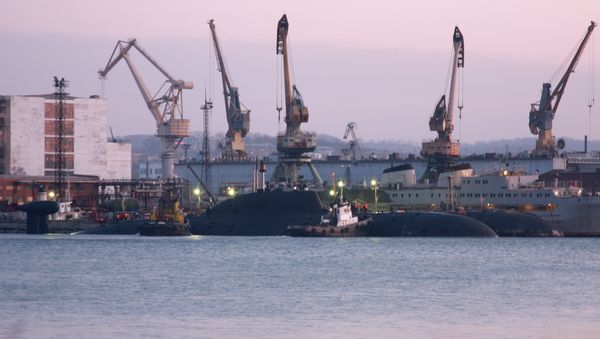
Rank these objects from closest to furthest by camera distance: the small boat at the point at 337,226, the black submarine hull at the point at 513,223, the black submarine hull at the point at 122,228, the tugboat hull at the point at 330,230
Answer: the tugboat hull at the point at 330,230, the small boat at the point at 337,226, the black submarine hull at the point at 513,223, the black submarine hull at the point at 122,228

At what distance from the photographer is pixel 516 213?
408ft

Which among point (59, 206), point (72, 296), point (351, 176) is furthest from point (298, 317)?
point (351, 176)

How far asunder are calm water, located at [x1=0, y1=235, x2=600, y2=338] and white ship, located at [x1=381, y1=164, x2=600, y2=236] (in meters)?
25.3

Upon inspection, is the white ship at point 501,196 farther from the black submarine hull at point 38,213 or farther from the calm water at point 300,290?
the black submarine hull at point 38,213

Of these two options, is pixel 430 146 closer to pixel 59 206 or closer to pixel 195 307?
pixel 59 206

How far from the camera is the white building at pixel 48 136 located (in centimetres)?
17625

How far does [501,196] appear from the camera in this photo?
137 m

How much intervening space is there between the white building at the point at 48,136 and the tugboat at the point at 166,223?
47.8m

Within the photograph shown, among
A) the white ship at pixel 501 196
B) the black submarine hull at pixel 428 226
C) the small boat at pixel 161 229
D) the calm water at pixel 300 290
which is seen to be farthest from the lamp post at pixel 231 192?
the calm water at pixel 300 290

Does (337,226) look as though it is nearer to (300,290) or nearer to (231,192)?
(231,192)

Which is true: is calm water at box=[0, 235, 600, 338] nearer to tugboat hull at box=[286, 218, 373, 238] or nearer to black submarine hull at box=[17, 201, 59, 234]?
tugboat hull at box=[286, 218, 373, 238]

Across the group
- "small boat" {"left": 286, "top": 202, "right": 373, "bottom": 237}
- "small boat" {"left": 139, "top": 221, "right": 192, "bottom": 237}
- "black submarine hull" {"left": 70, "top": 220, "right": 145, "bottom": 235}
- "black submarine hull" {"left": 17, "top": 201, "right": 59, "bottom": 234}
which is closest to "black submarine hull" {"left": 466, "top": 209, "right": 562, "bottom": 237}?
"small boat" {"left": 286, "top": 202, "right": 373, "bottom": 237}

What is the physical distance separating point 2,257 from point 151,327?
45195mm

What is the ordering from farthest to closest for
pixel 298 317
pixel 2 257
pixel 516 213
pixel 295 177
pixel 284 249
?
pixel 295 177, pixel 516 213, pixel 284 249, pixel 2 257, pixel 298 317
